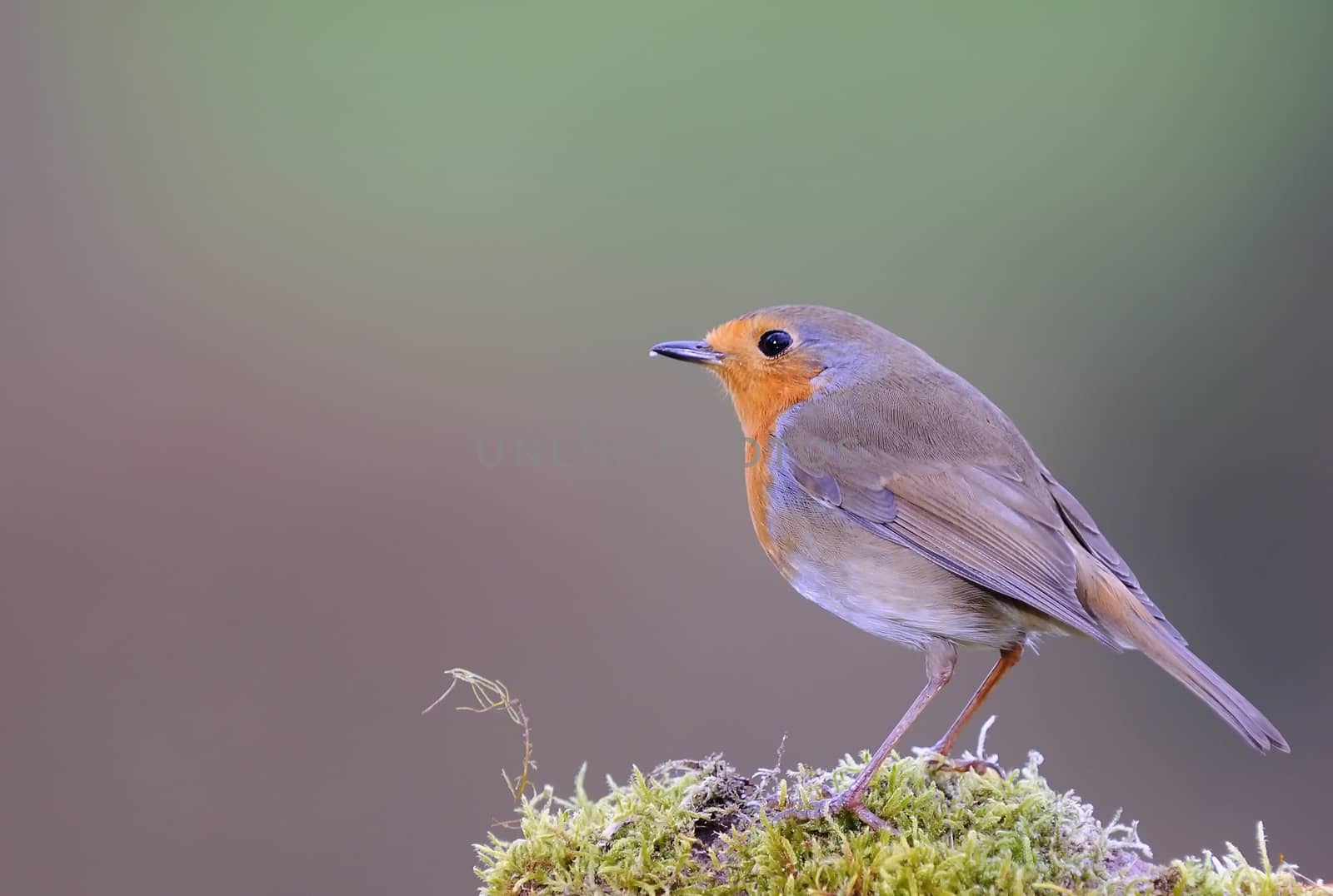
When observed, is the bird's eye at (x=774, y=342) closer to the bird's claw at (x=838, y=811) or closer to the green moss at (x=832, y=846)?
the green moss at (x=832, y=846)

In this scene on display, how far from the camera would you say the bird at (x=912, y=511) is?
10.6ft

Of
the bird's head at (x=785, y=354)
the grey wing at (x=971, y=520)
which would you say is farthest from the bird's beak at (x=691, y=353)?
the grey wing at (x=971, y=520)

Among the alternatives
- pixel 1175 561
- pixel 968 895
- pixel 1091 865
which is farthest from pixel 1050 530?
pixel 1175 561

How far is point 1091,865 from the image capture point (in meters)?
2.59

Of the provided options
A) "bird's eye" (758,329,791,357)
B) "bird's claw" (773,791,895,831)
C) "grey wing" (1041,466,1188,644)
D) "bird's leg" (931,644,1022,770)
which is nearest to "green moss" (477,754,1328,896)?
"bird's claw" (773,791,895,831)

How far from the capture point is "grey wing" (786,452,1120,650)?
3.18 metres

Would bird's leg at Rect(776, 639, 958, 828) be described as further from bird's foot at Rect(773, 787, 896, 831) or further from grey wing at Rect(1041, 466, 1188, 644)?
grey wing at Rect(1041, 466, 1188, 644)

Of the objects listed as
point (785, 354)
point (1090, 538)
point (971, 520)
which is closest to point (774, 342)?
point (785, 354)

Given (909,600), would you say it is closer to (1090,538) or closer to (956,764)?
(956,764)

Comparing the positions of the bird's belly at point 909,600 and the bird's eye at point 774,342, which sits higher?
the bird's eye at point 774,342

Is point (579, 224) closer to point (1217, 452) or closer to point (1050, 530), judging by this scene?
point (1217, 452)

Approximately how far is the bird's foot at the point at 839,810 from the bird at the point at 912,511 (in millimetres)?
131

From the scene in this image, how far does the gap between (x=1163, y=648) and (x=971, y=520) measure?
2.05 ft

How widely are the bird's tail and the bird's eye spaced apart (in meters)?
1.18
